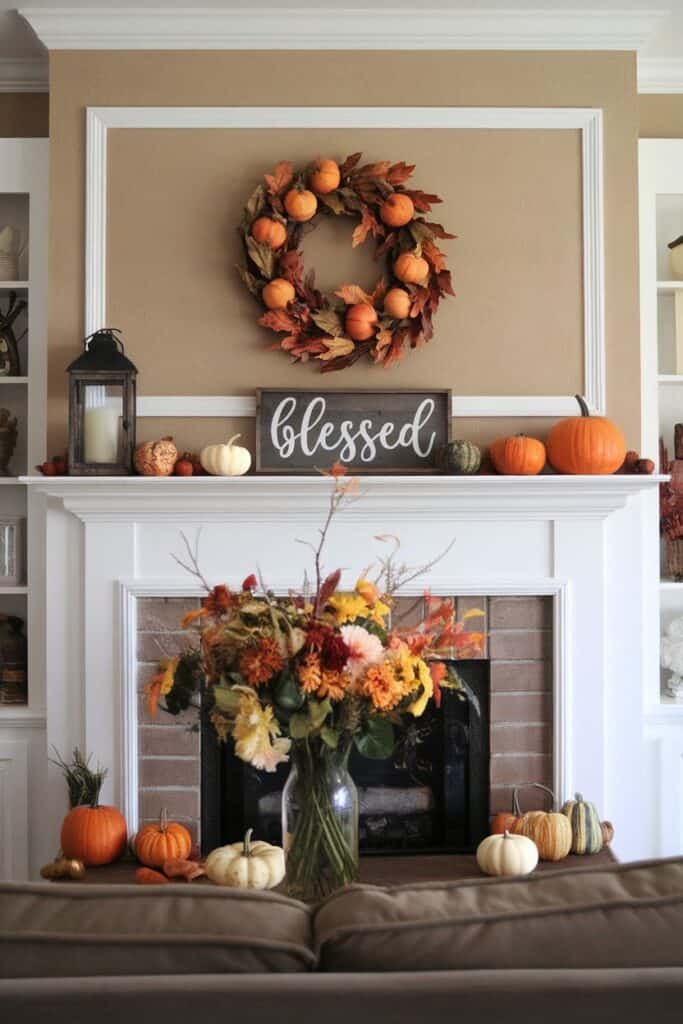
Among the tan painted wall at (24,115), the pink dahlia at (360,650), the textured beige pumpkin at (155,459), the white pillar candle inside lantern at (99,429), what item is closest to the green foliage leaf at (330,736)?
the pink dahlia at (360,650)

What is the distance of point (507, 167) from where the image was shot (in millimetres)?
3326

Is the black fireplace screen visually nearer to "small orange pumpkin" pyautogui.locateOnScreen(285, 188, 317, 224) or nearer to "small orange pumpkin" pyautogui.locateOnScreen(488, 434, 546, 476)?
"small orange pumpkin" pyautogui.locateOnScreen(488, 434, 546, 476)

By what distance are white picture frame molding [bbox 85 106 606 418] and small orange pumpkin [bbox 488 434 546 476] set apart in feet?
0.49

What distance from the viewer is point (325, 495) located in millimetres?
3184

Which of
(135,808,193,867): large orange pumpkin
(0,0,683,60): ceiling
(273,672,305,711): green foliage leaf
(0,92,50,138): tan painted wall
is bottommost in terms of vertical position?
(135,808,193,867): large orange pumpkin

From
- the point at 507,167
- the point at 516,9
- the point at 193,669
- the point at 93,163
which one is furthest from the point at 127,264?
the point at 193,669

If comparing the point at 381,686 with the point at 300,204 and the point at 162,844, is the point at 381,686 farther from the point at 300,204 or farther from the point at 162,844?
the point at 300,204

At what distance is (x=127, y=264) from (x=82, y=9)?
780 mm

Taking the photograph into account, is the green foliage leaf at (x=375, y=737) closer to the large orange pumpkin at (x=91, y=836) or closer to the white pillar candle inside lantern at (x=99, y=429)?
the large orange pumpkin at (x=91, y=836)

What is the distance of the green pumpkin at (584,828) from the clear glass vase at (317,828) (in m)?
1.33

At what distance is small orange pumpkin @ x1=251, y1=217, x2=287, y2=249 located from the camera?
3.19 metres

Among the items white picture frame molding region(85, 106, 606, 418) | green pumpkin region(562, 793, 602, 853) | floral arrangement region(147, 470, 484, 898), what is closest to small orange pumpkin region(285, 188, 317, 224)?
white picture frame molding region(85, 106, 606, 418)

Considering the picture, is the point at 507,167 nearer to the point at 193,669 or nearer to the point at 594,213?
the point at 594,213

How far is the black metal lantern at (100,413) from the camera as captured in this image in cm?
312
